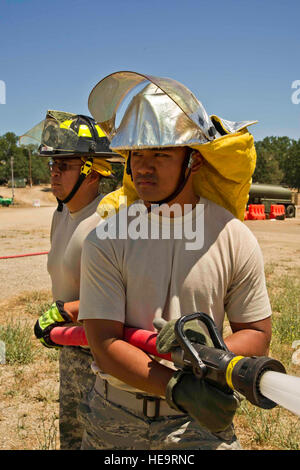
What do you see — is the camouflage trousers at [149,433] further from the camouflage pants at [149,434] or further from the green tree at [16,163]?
the green tree at [16,163]

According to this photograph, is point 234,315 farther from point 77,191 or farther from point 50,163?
point 50,163

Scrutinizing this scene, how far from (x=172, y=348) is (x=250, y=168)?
39.3 inches

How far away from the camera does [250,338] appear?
193 cm

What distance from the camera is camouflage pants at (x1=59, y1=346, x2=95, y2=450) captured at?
9.05ft

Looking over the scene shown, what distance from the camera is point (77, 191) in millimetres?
Result: 3059

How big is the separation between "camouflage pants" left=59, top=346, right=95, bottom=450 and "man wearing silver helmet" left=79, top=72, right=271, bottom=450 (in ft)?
2.22

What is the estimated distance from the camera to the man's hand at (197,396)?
56.9 inches

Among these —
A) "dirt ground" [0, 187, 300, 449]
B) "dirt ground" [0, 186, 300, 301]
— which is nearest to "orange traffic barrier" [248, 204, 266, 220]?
"dirt ground" [0, 186, 300, 301]

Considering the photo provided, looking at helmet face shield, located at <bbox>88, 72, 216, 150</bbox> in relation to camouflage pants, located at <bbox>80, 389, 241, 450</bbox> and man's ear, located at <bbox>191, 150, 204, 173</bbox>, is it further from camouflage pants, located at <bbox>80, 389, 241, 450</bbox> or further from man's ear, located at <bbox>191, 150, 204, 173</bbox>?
camouflage pants, located at <bbox>80, 389, 241, 450</bbox>

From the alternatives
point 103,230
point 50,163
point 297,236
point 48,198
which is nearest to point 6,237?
point 297,236

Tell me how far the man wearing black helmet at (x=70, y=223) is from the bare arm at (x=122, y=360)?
711 mm

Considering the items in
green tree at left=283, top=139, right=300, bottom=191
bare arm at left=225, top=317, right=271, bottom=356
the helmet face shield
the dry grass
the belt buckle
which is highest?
green tree at left=283, top=139, right=300, bottom=191

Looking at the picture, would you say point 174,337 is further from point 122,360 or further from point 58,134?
point 58,134

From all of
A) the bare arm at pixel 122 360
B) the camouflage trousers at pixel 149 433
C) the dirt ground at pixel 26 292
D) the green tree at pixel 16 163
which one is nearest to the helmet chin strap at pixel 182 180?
the bare arm at pixel 122 360
